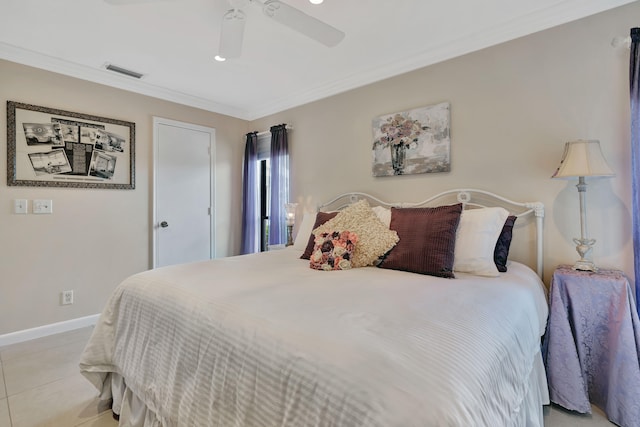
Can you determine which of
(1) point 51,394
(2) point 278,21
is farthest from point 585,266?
(1) point 51,394

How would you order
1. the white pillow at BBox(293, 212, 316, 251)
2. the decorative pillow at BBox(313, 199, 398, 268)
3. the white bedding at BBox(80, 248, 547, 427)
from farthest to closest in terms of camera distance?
the white pillow at BBox(293, 212, 316, 251) < the decorative pillow at BBox(313, 199, 398, 268) < the white bedding at BBox(80, 248, 547, 427)

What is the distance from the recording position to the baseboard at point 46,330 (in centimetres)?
269

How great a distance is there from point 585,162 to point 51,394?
3560 millimetres

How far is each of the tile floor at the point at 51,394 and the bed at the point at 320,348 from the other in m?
0.17

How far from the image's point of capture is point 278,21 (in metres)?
1.80

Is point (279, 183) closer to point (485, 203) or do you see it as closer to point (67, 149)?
point (67, 149)

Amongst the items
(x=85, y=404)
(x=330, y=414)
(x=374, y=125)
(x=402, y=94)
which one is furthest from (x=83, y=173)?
(x=330, y=414)

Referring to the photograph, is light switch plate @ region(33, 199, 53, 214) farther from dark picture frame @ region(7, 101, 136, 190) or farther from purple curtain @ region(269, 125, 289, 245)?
purple curtain @ region(269, 125, 289, 245)

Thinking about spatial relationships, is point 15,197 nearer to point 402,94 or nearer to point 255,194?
point 255,194

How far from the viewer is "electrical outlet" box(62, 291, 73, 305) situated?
117 inches

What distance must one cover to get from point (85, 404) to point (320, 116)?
3185 mm

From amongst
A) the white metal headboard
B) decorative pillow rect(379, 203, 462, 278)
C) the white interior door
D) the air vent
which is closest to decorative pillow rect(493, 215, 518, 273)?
the white metal headboard

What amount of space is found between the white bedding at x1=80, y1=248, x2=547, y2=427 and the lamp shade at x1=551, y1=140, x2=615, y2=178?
678 mm

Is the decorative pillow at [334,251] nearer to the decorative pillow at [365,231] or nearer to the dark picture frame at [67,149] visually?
the decorative pillow at [365,231]
